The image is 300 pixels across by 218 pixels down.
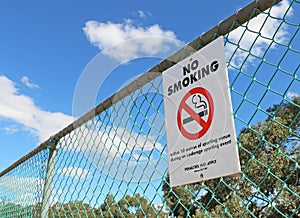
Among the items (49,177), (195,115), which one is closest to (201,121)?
(195,115)

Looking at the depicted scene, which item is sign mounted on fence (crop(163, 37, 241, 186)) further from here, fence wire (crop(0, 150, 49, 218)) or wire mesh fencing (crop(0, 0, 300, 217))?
fence wire (crop(0, 150, 49, 218))

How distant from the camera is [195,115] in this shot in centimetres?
98

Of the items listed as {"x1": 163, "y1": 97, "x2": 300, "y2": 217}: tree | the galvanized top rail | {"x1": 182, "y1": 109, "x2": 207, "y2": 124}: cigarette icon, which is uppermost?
the galvanized top rail

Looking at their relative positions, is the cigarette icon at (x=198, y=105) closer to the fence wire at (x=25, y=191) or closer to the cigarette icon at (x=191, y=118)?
the cigarette icon at (x=191, y=118)

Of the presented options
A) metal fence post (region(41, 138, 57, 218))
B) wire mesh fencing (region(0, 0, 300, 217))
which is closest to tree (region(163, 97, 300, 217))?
wire mesh fencing (region(0, 0, 300, 217))

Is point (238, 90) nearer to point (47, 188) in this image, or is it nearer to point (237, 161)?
point (237, 161)

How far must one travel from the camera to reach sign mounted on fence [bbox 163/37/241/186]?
876 mm

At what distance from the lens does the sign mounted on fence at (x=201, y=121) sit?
0.88 metres

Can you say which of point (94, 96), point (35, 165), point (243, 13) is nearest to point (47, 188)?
point (35, 165)

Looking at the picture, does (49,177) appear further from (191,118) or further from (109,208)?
(191,118)

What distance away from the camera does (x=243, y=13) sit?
101cm

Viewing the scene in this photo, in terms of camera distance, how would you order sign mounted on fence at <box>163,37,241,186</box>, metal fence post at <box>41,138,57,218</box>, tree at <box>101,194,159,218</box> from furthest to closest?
metal fence post at <box>41,138,57,218</box>, tree at <box>101,194,159,218</box>, sign mounted on fence at <box>163,37,241,186</box>

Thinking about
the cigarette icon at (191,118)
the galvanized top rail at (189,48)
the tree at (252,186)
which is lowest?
the tree at (252,186)

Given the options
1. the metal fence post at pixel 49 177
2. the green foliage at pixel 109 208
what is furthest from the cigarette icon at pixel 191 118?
the metal fence post at pixel 49 177
